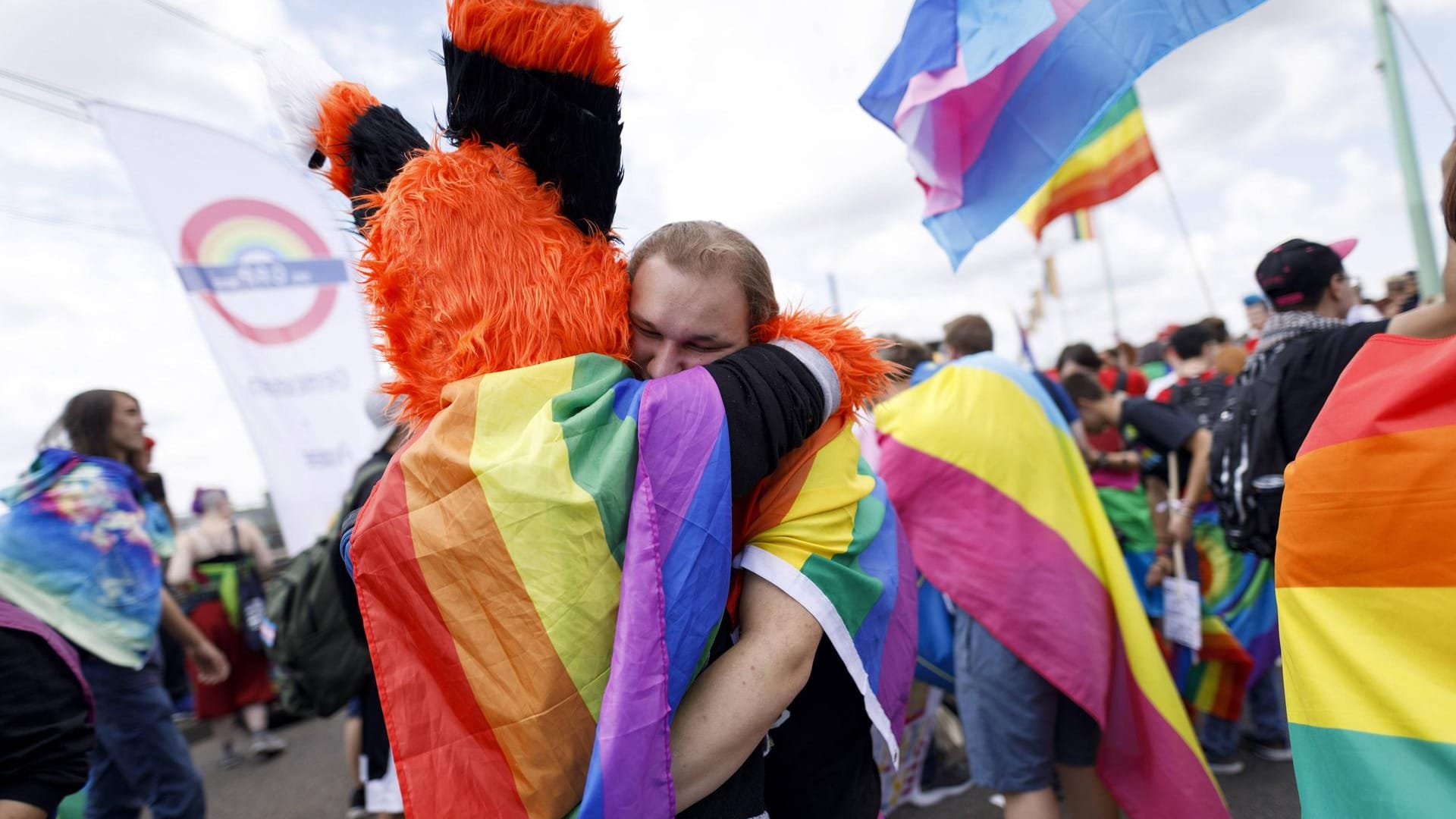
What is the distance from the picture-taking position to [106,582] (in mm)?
2926

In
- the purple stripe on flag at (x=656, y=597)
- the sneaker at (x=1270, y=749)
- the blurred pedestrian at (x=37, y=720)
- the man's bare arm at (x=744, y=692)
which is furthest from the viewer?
the sneaker at (x=1270, y=749)

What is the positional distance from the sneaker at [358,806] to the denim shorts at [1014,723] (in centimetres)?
316

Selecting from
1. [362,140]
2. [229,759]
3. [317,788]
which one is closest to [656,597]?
[362,140]

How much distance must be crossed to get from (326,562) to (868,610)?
2702mm

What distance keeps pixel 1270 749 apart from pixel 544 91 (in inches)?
178

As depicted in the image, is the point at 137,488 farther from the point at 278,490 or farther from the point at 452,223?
the point at 452,223

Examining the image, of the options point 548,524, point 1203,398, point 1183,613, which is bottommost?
point 1183,613

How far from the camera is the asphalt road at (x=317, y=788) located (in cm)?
345

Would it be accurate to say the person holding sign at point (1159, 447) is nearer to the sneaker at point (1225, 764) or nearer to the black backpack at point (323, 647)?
the sneaker at point (1225, 764)

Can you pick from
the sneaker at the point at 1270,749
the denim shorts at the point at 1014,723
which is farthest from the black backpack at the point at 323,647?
the sneaker at the point at 1270,749

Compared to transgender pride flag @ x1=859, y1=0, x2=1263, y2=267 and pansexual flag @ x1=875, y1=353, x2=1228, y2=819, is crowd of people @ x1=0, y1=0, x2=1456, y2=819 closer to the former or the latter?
pansexual flag @ x1=875, y1=353, x2=1228, y2=819

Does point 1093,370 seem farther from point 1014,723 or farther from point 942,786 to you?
point 1014,723

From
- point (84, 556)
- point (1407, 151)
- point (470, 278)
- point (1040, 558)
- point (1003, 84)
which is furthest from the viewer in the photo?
point (1407, 151)

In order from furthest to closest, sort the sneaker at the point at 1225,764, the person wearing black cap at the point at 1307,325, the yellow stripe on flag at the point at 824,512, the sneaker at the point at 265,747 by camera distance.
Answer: the sneaker at the point at 265,747 < the sneaker at the point at 1225,764 < the person wearing black cap at the point at 1307,325 < the yellow stripe on flag at the point at 824,512
